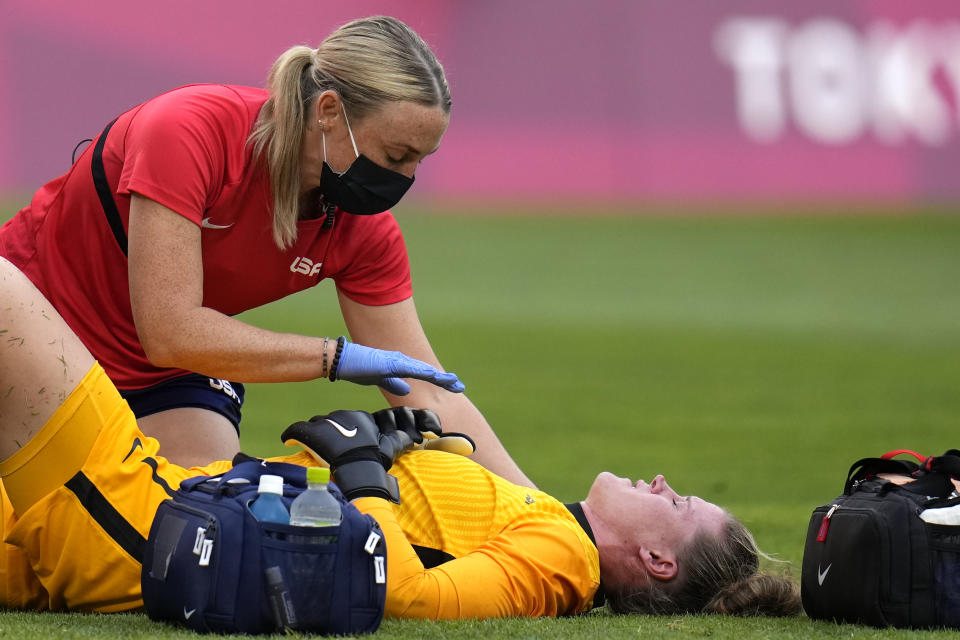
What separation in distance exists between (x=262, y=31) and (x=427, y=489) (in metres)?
15.0

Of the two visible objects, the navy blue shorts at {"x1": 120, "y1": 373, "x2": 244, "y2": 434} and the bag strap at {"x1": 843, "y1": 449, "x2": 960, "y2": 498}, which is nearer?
the bag strap at {"x1": 843, "y1": 449, "x2": 960, "y2": 498}

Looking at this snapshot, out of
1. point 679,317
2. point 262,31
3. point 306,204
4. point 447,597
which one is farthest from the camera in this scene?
point 262,31

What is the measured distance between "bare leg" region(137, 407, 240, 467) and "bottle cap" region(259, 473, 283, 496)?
4.58ft

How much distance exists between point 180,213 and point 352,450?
0.78 metres

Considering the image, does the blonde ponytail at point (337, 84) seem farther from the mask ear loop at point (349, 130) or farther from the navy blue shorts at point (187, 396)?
the navy blue shorts at point (187, 396)

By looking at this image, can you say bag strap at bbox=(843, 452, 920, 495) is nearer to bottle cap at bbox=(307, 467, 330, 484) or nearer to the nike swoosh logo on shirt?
bottle cap at bbox=(307, 467, 330, 484)

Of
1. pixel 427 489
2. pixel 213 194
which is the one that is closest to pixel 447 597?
pixel 427 489

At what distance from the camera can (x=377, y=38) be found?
145 inches

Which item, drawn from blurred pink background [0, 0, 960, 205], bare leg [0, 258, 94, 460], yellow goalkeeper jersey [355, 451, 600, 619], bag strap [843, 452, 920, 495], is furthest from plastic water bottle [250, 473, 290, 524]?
blurred pink background [0, 0, 960, 205]

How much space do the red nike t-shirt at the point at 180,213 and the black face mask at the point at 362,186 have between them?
0.15 metres

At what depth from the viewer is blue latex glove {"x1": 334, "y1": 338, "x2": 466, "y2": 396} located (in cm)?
357

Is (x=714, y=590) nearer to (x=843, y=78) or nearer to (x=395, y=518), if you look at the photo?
(x=395, y=518)

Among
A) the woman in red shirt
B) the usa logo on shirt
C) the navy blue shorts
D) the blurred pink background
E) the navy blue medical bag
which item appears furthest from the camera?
the blurred pink background

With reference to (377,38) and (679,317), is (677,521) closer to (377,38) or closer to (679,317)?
(377,38)
